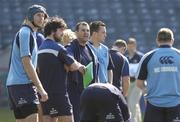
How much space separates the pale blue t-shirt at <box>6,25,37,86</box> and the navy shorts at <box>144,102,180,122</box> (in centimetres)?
167

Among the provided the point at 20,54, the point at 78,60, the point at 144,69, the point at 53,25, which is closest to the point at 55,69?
the point at 53,25

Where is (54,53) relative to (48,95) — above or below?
above

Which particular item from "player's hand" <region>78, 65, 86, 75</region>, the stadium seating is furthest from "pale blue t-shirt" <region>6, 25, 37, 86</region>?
the stadium seating

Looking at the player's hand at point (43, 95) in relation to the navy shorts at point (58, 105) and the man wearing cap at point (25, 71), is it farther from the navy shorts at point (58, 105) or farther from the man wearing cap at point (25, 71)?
the navy shorts at point (58, 105)

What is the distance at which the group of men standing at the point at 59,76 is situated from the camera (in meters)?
6.99

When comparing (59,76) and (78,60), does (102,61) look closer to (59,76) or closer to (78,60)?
(78,60)

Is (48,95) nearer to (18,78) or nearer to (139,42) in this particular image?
(18,78)

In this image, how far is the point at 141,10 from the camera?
30.2m

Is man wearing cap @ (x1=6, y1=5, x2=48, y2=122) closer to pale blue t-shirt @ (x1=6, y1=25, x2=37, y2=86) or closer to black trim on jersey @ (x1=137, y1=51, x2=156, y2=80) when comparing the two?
pale blue t-shirt @ (x1=6, y1=25, x2=37, y2=86)

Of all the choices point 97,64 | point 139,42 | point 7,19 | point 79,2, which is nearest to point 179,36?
point 139,42

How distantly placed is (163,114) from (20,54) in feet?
6.72

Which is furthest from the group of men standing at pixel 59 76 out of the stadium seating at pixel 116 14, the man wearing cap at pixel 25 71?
the stadium seating at pixel 116 14

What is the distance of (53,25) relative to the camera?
338 inches

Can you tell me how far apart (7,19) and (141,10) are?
19.8 ft
